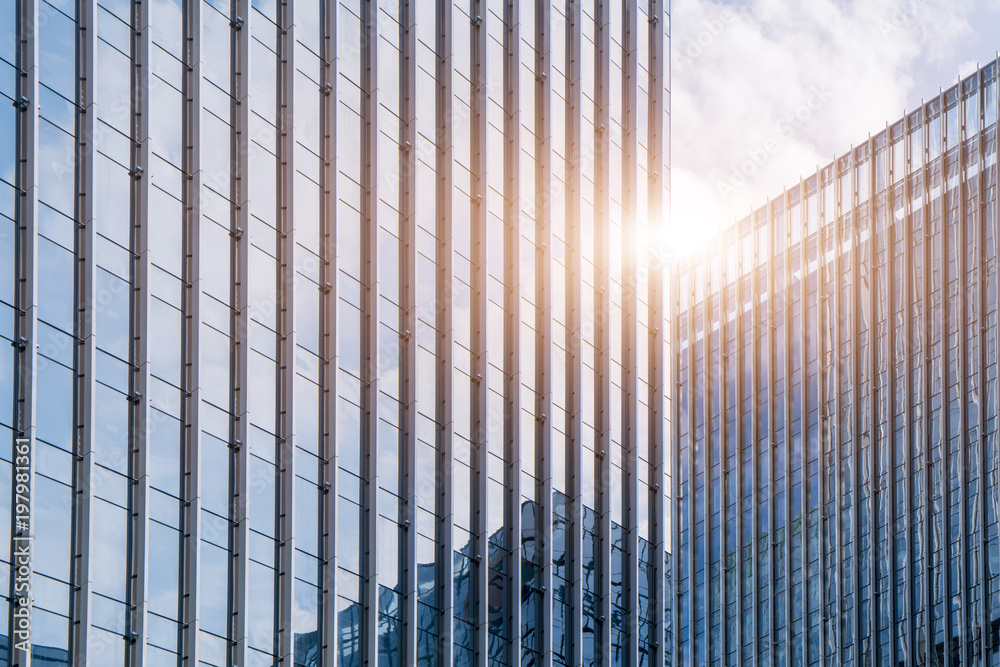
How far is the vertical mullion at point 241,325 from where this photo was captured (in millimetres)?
37625

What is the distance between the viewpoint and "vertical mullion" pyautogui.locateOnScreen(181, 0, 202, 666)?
1421 inches

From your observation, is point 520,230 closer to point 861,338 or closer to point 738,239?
point 861,338

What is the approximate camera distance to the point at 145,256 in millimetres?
36375

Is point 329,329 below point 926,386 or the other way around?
below

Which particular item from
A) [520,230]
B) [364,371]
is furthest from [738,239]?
[364,371]

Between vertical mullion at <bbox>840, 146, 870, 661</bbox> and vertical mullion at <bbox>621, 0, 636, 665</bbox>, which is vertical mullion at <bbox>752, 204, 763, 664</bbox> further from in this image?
vertical mullion at <bbox>621, 0, 636, 665</bbox>

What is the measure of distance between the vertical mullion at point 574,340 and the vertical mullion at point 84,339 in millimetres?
19520

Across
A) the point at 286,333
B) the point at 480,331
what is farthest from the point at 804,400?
the point at 286,333

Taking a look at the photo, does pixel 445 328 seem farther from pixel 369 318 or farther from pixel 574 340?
pixel 574 340

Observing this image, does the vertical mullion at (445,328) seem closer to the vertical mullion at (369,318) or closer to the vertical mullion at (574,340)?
the vertical mullion at (369,318)

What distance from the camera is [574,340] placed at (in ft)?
169

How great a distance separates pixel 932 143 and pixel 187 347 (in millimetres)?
61101

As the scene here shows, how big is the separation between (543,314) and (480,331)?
3800 mm

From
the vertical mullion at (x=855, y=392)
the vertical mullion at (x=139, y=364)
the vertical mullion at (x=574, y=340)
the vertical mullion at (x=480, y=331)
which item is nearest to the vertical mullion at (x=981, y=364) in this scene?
the vertical mullion at (x=855, y=392)
